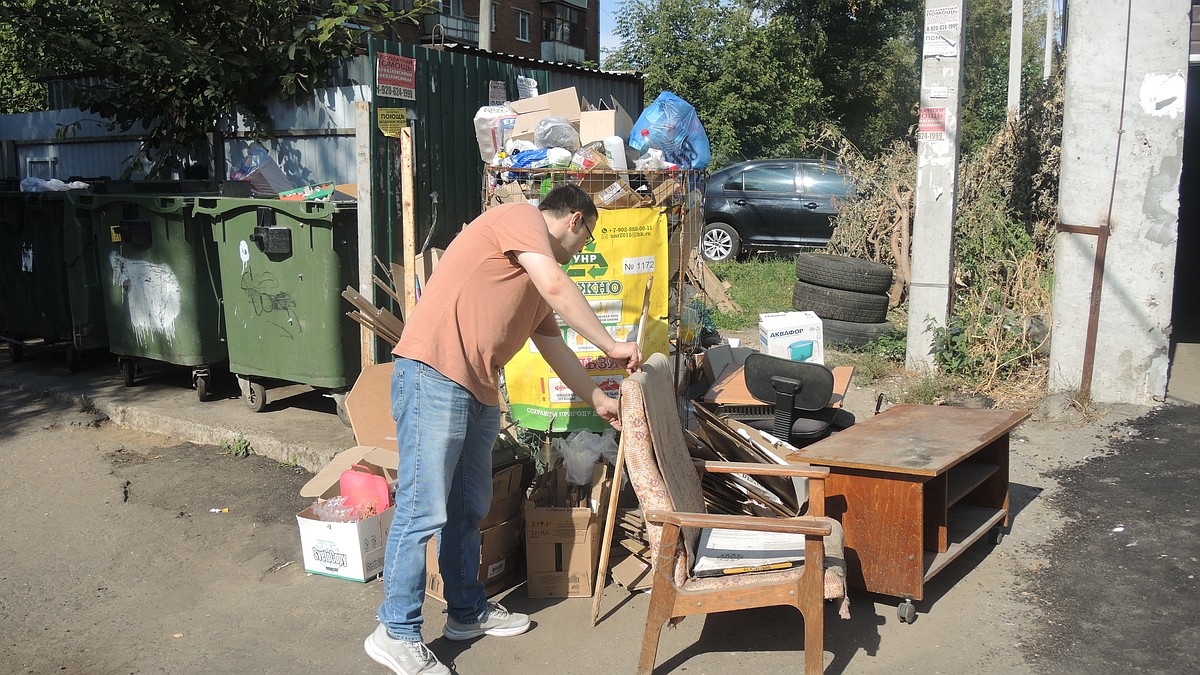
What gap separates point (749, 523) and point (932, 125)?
4.83 metres

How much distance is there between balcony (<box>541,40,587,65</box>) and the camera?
38200 mm

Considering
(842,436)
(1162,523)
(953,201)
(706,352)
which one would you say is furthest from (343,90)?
(1162,523)

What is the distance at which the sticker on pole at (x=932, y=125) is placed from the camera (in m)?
6.93

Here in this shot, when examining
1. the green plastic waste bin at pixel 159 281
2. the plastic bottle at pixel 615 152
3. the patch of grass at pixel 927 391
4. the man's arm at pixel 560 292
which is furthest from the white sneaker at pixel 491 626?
the green plastic waste bin at pixel 159 281

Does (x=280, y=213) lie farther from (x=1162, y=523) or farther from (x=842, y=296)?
(x=1162, y=523)

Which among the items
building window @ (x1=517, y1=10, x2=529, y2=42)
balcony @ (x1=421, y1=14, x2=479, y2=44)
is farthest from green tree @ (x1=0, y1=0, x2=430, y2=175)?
building window @ (x1=517, y1=10, x2=529, y2=42)

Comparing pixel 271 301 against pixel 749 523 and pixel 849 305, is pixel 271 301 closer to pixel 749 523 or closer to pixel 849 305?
pixel 749 523

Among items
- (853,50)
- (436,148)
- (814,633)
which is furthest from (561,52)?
(814,633)

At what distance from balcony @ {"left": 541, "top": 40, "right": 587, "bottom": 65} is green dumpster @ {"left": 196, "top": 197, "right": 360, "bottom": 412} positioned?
32.9 meters

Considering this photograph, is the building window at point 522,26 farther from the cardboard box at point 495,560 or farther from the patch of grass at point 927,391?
the cardboard box at point 495,560

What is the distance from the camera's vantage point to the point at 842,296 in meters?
7.93

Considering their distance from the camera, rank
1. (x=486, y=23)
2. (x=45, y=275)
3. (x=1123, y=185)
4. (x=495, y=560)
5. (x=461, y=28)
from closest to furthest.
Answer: (x=495, y=560), (x=1123, y=185), (x=45, y=275), (x=486, y=23), (x=461, y=28)

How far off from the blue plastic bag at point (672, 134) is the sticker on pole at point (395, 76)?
1.51 m

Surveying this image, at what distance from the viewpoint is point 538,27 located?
38938 mm
